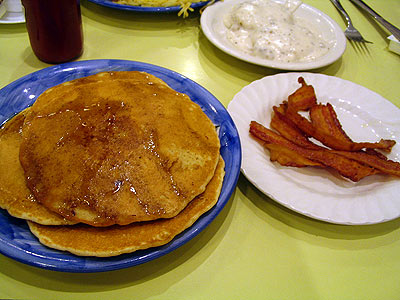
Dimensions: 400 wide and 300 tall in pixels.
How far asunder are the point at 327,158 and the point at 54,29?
1360 mm

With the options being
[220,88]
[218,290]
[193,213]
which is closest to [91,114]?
[193,213]

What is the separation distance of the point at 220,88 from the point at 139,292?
111cm

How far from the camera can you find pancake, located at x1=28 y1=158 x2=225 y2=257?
898 mm

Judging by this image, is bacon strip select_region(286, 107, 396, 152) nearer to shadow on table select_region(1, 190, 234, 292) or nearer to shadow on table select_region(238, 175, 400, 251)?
shadow on table select_region(238, 175, 400, 251)

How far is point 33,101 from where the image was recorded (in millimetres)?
1328

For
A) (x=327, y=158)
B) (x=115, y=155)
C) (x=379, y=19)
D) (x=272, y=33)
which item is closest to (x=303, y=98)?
(x=327, y=158)

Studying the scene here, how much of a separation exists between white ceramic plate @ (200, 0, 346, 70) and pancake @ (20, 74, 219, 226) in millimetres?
723

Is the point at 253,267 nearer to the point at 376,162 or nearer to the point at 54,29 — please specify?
the point at 376,162

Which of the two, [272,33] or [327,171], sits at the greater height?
[272,33]

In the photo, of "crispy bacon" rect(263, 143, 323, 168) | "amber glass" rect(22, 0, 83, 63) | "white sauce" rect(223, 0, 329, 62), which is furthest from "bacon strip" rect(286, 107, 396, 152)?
"amber glass" rect(22, 0, 83, 63)

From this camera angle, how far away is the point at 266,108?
1.58 meters

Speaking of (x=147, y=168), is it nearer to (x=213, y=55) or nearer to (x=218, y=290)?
(x=218, y=290)

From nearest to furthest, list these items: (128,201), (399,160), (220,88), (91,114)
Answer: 1. (128,201)
2. (91,114)
3. (399,160)
4. (220,88)

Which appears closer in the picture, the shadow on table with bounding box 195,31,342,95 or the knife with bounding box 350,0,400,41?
the shadow on table with bounding box 195,31,342,95
